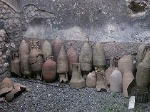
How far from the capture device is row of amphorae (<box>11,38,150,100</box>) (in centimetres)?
458

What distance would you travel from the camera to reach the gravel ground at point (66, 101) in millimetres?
4188

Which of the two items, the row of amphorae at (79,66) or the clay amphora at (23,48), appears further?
the clay amphora at (23,48)

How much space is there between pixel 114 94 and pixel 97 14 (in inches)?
51.4

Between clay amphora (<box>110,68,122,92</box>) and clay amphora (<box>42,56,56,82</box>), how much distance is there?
0.93 metres

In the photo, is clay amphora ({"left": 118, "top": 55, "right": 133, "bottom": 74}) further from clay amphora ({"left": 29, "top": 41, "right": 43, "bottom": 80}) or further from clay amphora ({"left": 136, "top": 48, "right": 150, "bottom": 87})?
clay amphora ({"left": 29, "top": 41, "right": 43, "bottom": 80})

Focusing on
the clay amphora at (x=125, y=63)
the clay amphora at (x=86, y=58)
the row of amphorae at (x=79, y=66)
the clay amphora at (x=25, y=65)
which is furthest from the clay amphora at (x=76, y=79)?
the clay amphora at (x=25, y=65)

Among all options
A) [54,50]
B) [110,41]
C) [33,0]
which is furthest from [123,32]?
[33,0]

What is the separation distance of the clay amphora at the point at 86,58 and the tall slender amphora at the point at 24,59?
89cm

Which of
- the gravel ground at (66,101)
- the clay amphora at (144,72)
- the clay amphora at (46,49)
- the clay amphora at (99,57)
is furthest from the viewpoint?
the clay amphora at (46,49)

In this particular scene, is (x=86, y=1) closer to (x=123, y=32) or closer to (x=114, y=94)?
(x=123, y=32)

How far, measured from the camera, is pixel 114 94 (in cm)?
459

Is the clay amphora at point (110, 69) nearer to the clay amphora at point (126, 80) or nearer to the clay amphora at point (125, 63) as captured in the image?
the clay amphora at point (125, 63)

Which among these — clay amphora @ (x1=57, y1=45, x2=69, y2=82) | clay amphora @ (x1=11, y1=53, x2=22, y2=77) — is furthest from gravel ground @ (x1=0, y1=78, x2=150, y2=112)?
clay amphora @ (x1=11, y1=53, x2=22, y2=77)

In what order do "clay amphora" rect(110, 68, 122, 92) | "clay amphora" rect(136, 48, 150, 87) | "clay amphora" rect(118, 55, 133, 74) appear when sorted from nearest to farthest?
"clay amphora" rect(136, 48, 150, 87)
"clay amphora" rect(110, 68, 122, 92)
"clay amphora" rect(118, 55, 133, 74)
